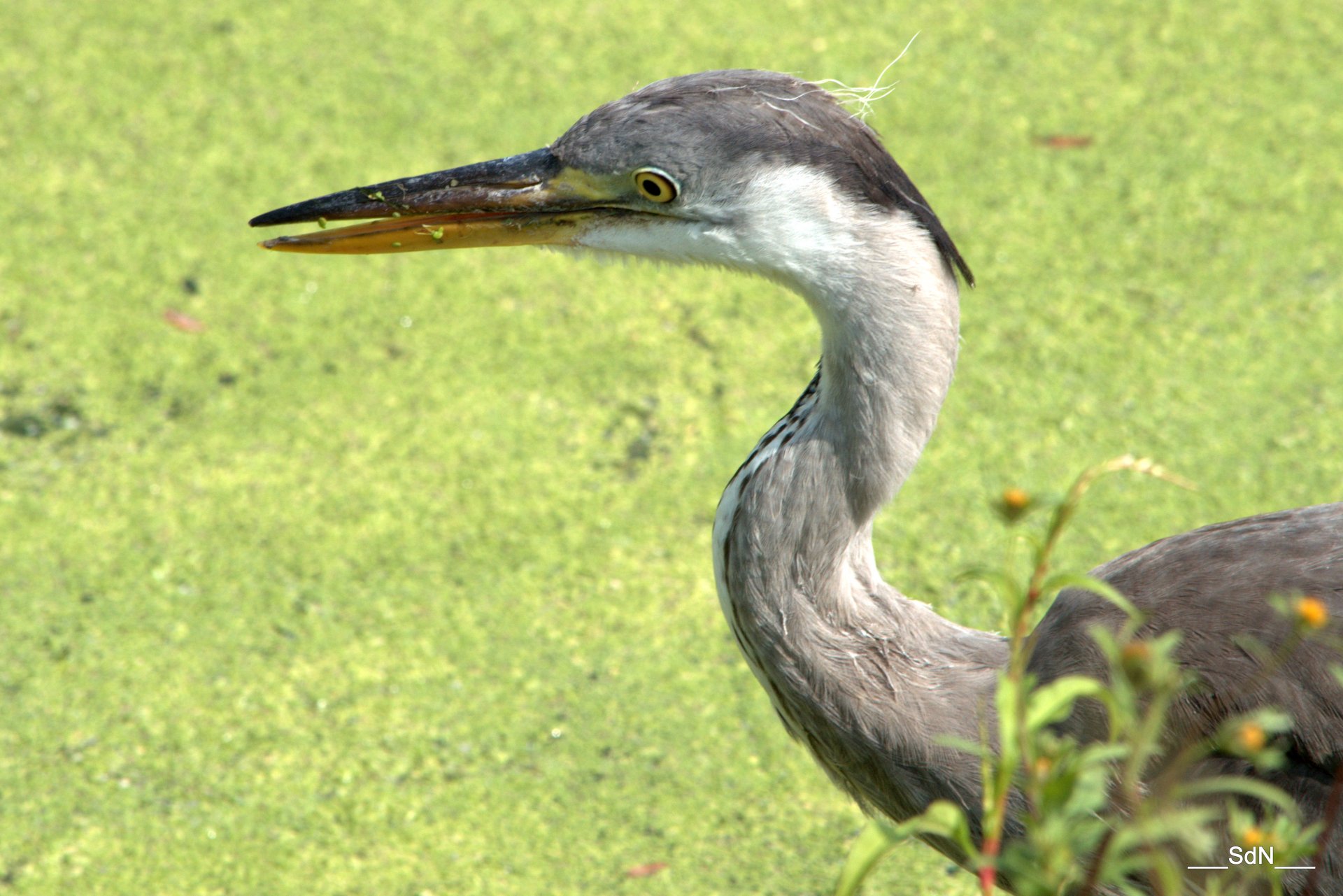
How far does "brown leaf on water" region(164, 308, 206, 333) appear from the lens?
3.01 meters

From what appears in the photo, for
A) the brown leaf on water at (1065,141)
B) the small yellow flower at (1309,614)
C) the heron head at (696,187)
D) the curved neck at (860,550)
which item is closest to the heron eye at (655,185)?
the heron head at (696,187)

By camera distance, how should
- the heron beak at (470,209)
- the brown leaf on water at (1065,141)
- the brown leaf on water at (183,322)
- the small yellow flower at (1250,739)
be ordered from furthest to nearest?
the brown leaf on water at (1065,141), the brown leaf on water at (183,322), the heron beak at (470,209), the small yellow flower at (1250,739)

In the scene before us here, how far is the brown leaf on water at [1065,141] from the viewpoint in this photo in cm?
346

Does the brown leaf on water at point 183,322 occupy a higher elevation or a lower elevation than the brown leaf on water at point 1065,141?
lower

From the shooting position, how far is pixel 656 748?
2305 mm

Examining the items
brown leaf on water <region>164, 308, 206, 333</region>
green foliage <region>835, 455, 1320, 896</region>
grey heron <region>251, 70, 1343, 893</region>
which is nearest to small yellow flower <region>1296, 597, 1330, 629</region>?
green foliage <region>835, 455, 1320, 896</region>

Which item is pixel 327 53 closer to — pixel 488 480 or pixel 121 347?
pixel 121 347

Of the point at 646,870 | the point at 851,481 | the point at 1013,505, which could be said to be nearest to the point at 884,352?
the point at 851,481

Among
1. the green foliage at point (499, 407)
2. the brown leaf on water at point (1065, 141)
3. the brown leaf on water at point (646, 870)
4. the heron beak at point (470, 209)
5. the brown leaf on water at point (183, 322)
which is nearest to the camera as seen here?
the heron beak at point (470, 209)

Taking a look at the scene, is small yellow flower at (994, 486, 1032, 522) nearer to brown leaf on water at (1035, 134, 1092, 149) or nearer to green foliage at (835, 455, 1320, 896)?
green foliage at (835, 455, 1320, 896)

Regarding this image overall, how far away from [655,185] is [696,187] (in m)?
0.05

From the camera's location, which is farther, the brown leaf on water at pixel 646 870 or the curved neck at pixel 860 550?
the brown leaf on water at pixel 646 870

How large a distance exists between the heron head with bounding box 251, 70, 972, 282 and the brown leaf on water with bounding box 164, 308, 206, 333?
4.56 feet

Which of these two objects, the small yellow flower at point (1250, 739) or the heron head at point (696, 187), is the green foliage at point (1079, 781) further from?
the heron head at point (696, 187)
